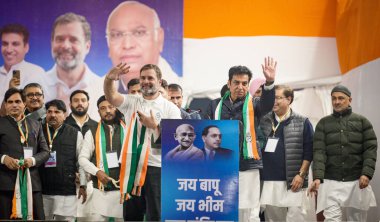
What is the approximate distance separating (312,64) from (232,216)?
149 inches

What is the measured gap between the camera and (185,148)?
4.23 m

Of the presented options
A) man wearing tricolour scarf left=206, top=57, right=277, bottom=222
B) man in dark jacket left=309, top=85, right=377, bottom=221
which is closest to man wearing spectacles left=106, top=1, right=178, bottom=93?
man wearing tricolour scarf left=206, top=57, right=277, bottom=222

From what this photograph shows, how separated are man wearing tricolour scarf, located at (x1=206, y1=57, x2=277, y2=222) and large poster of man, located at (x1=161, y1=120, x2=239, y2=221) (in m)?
1.61

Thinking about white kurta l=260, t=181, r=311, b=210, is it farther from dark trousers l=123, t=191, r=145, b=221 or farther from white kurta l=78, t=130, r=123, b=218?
white kurta l=78, t=130, r=123, b=218

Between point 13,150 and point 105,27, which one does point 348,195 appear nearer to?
point 13,150

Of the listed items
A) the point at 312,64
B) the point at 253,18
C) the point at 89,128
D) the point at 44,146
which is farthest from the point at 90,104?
the point at 312,64

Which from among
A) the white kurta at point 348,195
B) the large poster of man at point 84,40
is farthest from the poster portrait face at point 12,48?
the white kurta at point 348,195

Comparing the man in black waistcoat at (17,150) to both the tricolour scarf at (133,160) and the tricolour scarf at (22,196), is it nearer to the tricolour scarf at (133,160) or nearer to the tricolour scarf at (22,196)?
the tricolour scarf at (22,196)

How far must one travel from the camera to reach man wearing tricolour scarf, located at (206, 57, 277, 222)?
5.84m

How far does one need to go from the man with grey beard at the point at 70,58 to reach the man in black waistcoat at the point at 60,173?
140cm

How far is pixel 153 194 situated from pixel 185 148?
1310 mm

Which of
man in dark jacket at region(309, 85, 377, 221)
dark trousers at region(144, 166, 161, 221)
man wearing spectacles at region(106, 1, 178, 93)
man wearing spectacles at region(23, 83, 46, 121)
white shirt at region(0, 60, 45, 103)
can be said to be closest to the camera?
dark trousers at region(144, 166, 161, 221)

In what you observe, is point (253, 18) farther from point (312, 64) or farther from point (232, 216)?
point (232, 216)

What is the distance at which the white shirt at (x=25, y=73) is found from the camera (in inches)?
292
